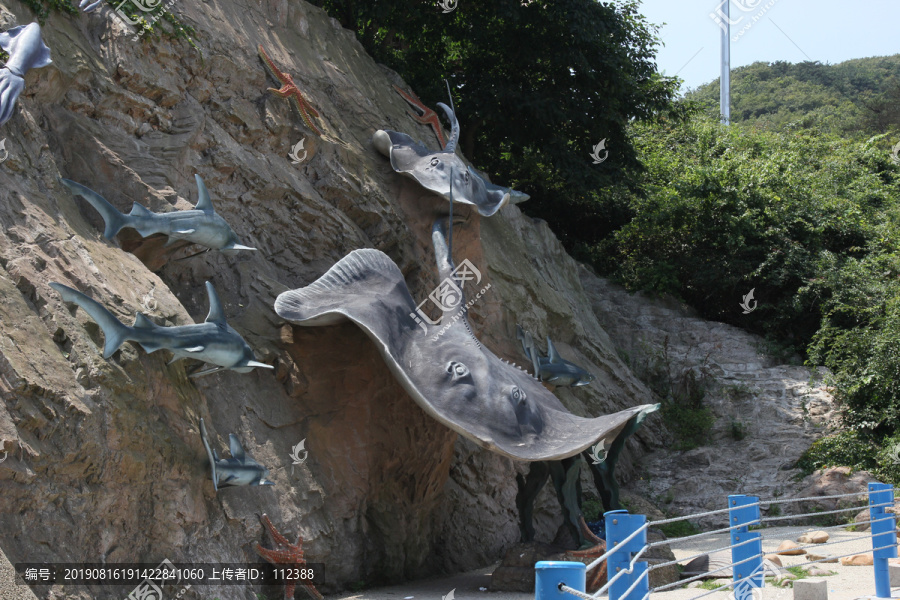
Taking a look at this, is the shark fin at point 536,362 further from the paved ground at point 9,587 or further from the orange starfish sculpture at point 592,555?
the paved ground at point 9,587

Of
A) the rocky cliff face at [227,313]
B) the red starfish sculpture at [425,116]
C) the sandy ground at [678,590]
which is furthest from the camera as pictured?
the red starfish sculpture at [425,116]

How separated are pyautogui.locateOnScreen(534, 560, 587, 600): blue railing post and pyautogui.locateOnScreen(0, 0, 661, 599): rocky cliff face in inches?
147

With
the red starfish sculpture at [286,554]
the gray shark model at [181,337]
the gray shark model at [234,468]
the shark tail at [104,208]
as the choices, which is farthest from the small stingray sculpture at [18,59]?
the red starfish sculpture at [286,554]

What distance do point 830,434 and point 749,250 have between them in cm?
459

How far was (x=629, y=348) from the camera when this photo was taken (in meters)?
16.0

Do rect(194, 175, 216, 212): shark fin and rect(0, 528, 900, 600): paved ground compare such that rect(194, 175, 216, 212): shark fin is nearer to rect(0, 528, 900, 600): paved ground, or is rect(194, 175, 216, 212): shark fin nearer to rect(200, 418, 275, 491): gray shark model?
rect(200, 418, 275, 491): gray shark model

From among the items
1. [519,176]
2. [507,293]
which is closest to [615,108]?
[519,176]

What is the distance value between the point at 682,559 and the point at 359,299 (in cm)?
402

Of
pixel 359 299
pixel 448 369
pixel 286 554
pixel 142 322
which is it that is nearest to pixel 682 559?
pixel 448 369

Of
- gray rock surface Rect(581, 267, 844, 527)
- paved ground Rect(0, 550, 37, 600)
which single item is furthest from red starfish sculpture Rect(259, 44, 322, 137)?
gray rock surface Rect(581, 267, 844, 527)

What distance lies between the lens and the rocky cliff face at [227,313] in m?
6.14

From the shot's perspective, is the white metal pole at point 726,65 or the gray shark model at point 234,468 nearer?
the gray shark model at point 234,468

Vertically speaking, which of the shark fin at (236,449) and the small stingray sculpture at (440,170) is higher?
the small stingray sculpture at (440,170)

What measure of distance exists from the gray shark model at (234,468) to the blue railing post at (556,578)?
415 centimetres
